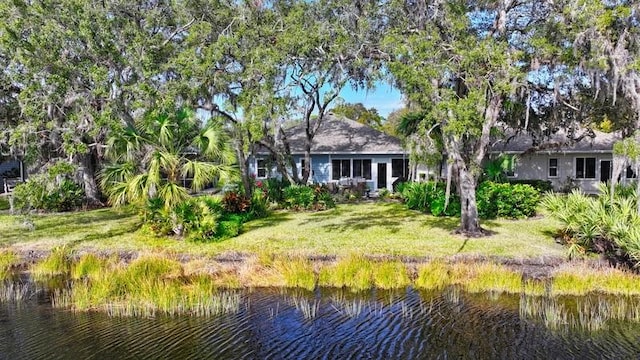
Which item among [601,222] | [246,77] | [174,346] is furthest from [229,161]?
[601,222]

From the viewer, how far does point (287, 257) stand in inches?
440

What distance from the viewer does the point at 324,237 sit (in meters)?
13.4

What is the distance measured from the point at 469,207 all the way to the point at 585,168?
16409mm

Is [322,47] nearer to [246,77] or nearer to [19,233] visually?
[246,77]

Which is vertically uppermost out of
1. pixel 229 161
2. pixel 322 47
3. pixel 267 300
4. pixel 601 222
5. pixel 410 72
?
pixel 322 47

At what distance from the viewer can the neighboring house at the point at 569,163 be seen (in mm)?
25531

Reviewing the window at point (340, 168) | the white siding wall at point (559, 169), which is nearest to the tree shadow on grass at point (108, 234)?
the window at point (340, 168)

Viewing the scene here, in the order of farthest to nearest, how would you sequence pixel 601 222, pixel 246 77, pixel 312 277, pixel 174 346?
pixel 246 77
pixel 601 222
pixel 312 277
pixel 174 346

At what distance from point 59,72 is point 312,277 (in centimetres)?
891

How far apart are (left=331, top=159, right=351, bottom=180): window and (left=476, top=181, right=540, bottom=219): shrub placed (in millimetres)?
11357

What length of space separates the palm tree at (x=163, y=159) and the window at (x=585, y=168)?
20.9 meters

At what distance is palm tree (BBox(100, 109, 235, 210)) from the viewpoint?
12.2m

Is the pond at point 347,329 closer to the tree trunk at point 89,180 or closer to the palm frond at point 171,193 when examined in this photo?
the palm frond at point 171,193

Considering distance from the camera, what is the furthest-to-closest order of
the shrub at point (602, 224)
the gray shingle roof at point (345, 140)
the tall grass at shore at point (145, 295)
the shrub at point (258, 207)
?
the gray shingle roof at point (345, 140), the shrub at point (258, 207), the shrub at point (602, 224), the tall grass at shore at point (145, 295)
